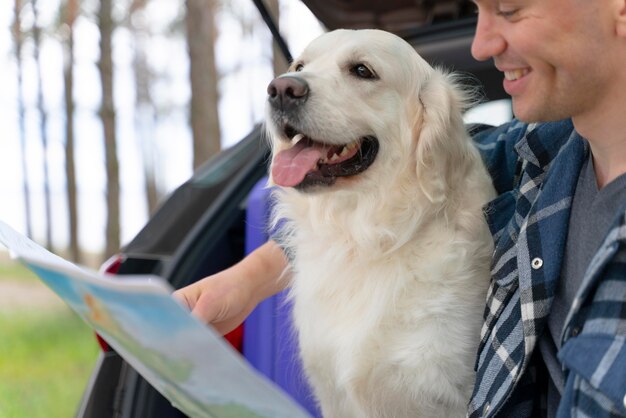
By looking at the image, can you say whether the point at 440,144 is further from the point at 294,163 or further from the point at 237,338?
the point at 237,338

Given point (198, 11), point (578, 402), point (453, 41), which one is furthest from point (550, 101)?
point (198, 11)

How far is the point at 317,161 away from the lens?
1.75m

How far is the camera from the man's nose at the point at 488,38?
130cm

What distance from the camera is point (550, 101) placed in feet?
4.14

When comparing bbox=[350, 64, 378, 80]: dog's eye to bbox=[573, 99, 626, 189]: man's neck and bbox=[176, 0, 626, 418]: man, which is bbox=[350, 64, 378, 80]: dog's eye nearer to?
bbox=[176, 0, 626, 418]: man

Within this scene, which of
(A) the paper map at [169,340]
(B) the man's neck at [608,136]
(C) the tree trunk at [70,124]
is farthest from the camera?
(C) the tree trunk at [70,124]

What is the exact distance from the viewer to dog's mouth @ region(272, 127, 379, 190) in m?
1.71

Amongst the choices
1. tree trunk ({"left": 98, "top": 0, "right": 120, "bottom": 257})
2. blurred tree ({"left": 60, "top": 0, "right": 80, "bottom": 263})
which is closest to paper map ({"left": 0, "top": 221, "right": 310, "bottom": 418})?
tree trunk ({"left": 98, "top": 0, "right": 120, "bottom": 257})

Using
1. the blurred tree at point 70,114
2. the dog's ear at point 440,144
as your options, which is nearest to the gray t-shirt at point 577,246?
the dog's ear at point 440,144

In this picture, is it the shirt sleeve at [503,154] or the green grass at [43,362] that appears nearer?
the shirt sleeve at [503,154]

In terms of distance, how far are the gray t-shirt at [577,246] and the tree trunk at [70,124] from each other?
859 cm

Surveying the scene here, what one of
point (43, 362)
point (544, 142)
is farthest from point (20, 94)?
point (544, 142)

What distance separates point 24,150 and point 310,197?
28.8 feet

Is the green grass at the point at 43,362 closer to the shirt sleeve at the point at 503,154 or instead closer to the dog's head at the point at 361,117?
the dog's head at the point at 361,117
